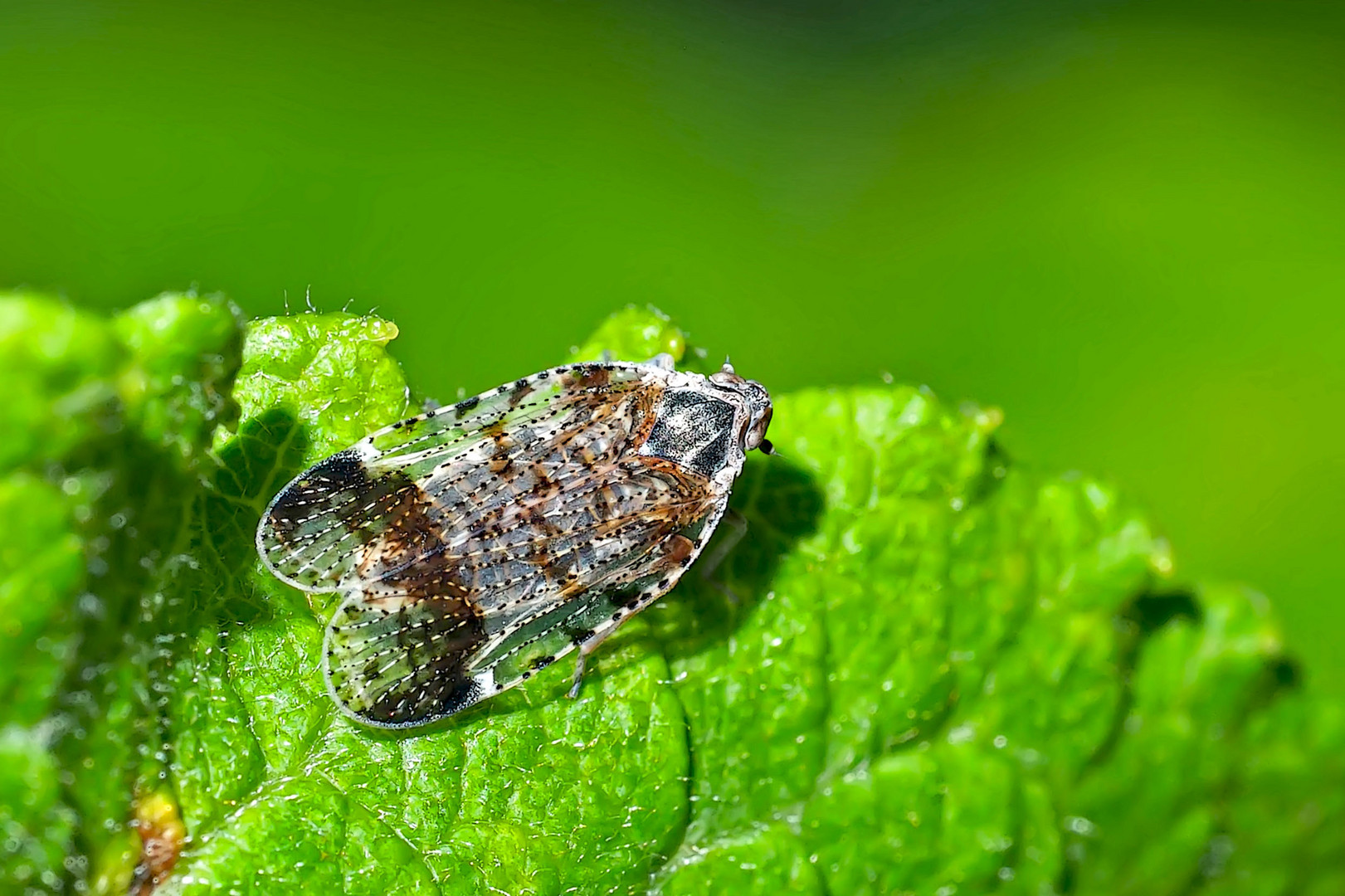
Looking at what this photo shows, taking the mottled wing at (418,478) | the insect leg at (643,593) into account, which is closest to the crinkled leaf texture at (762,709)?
the insect leg at (643,593)

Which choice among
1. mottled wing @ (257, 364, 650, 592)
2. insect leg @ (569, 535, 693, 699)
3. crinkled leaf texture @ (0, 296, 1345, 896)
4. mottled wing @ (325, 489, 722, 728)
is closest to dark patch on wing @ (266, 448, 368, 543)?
mottled wing @ (257, 364, 650, 592)

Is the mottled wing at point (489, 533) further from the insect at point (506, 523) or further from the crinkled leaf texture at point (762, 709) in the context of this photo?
the crinkled leaf texture at point (762, 709)

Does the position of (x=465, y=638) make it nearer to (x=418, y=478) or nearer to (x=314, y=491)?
(x=418, y=478)

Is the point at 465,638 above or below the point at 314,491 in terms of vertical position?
below

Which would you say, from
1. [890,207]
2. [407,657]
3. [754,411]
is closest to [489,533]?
[407,657]

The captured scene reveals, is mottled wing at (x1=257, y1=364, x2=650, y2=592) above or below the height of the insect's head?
below

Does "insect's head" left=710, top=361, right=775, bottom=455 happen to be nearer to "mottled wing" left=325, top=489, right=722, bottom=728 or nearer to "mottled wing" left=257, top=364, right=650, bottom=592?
"mottled wing" left=325, top=489, right=722, bottom=728

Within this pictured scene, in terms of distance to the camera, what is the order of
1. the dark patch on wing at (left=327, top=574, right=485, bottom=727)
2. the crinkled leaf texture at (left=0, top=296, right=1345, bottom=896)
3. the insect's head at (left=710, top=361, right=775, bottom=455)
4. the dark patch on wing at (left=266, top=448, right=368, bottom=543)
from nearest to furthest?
the crinkled leaf texture at (left=0, top=296, right=1345, bottom=896) → the dark patch on wing at (left=327, top=574, right=485, bottom=727) → the dark patch on wing at (left=266, top=448, right=368, bottom=543) → the insect's head at (left=710, top=361, right=775, bottom=455)

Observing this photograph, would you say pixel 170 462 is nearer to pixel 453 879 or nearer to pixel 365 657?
pixel 365 657
